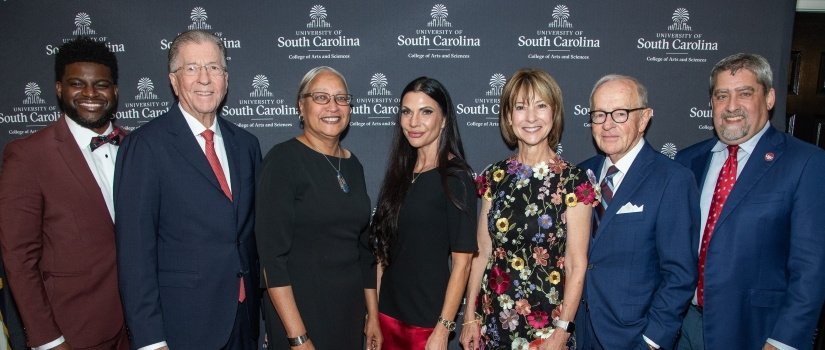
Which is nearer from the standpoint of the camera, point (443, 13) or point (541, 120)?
point (541, 120)

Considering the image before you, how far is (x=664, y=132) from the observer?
11.2 feet

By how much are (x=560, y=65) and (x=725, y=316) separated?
79.4 inches

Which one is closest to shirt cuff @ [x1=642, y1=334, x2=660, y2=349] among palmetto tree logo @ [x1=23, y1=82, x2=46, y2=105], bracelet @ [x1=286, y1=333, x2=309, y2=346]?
bracelet @ [x1=286, y1=333, x2=309, y2=346]

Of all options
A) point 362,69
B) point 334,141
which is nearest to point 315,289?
point 334,141

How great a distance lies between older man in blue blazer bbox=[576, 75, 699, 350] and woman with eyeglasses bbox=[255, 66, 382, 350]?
1237 millimetres

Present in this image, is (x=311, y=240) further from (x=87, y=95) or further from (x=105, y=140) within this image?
(x=87, y=95)

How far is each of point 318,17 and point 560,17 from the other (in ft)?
6.14

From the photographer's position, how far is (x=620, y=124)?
84.5 inches

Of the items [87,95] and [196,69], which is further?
[87,95]

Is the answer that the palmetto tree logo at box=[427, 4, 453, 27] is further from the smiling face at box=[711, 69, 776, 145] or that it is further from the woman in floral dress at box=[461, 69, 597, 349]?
the smiling face at box=[711, 69, 776, 145]

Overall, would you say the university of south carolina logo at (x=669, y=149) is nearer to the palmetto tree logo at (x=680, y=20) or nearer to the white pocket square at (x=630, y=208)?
the palmetto tree logo at (x=680, y=20)

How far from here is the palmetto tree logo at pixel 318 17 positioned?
3.24m

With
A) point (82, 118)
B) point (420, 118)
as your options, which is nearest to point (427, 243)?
point (420, 118)

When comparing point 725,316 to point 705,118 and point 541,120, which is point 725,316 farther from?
point 705,118
